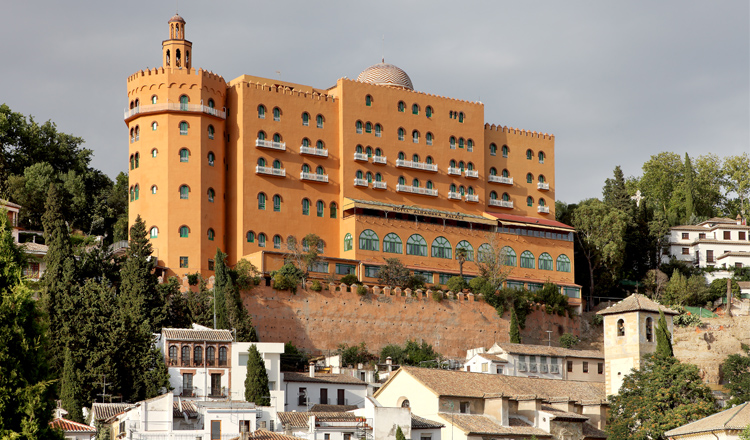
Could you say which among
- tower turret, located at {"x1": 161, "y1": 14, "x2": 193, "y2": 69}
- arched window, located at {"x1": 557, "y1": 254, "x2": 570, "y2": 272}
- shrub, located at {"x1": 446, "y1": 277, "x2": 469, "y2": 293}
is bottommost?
shrub, located at {"x1": 446, "y1": 277, "x2": 469, "y2": 293}

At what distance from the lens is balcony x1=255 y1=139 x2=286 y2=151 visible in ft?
246

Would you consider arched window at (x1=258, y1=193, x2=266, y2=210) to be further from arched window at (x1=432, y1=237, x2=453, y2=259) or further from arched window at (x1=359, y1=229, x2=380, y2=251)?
arched window at (x1=432, y1=237, x2=453, y2=259)

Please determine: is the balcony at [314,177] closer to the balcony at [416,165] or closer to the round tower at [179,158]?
the round tower at [179,158]

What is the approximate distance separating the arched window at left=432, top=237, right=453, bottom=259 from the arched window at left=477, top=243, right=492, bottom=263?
2.10 m

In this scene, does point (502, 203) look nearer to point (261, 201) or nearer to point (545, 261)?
point (545, 261)

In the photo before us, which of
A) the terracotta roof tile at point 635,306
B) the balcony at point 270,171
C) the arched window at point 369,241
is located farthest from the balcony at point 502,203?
the terracotta roof tile at point 635,306

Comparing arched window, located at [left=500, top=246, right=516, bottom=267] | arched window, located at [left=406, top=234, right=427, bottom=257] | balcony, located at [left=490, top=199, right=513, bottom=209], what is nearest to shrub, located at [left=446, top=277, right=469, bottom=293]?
arched window, located at [left=406, top=234, right=427, bottom=257]

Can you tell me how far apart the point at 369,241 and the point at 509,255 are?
1114 centimetres

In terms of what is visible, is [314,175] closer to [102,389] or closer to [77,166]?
[77,166]

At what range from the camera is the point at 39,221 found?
261 ft

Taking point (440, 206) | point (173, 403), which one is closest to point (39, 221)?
point (440, 206)

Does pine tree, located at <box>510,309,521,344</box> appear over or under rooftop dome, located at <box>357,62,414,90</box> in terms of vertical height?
under

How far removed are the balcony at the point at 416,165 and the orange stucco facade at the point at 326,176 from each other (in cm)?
10

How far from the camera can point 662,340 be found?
53156 millimetres
